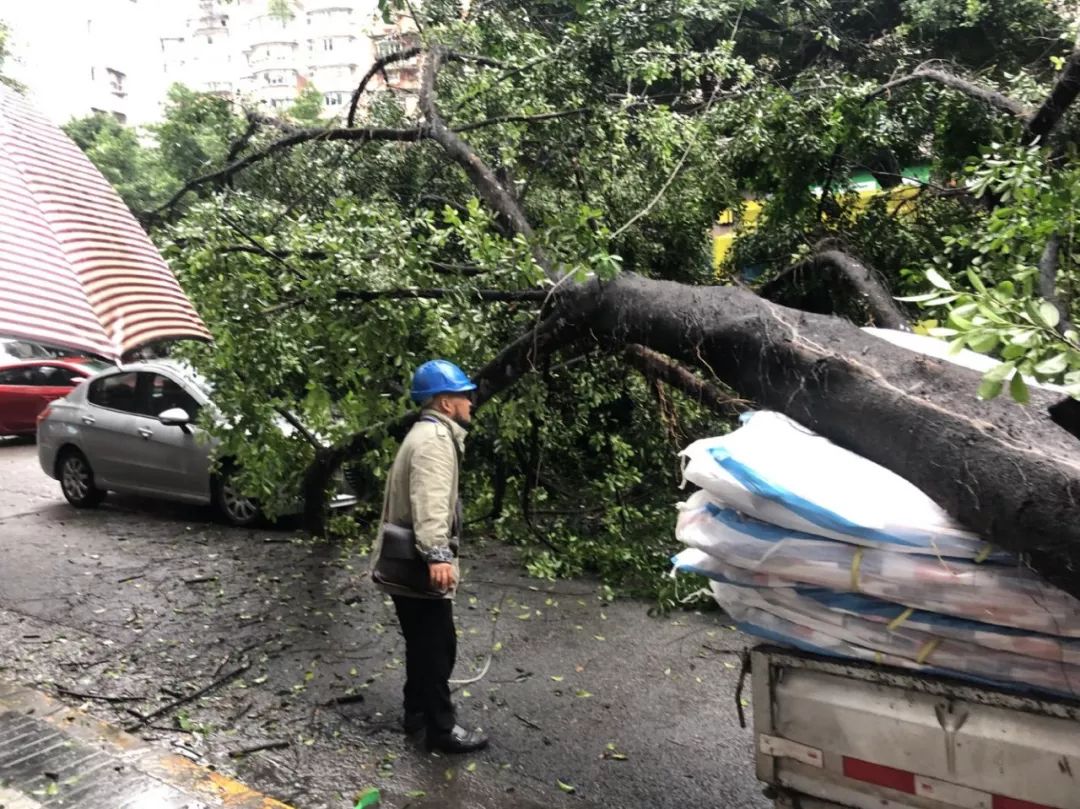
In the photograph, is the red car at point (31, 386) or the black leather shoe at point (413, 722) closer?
the black leather shoe at point (413, 722)

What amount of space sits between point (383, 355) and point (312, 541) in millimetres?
2857

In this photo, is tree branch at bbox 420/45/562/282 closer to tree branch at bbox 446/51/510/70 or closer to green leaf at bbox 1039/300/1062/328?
tree branch at bbox 446/51/510/70

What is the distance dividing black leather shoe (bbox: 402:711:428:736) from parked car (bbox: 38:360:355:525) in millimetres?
4043

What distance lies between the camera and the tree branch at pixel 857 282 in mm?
5168

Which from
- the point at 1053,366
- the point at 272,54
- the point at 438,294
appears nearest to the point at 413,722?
the point at 438,294

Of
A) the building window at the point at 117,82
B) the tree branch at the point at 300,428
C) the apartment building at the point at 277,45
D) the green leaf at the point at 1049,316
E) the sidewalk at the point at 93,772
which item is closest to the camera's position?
the green leaf at the point at 1049,316

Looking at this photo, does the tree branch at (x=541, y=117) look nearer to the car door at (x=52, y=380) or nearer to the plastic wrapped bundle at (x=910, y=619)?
the plastic wrapped bundle at (x=910, y=619)

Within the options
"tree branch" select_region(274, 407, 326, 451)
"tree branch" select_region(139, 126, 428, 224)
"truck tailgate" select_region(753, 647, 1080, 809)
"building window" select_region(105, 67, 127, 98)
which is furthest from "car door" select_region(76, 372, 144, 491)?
"building window" select_region(105, 67, 127, 98)

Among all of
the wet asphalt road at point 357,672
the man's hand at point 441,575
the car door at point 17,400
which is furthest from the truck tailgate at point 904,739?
the car door at point 17,400

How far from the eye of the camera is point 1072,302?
4.58m

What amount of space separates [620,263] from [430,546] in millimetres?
2059

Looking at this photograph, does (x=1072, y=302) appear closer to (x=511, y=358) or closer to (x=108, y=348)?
(x=511, y=358)

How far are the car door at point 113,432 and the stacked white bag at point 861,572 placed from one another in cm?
767

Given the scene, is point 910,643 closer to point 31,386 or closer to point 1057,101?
point 1057,101
